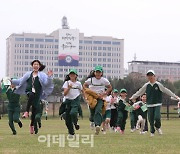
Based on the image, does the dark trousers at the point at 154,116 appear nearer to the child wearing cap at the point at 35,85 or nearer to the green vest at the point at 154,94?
the green vest at the point at 154,94

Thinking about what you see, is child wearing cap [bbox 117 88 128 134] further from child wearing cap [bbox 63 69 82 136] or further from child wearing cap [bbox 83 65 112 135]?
child wearing cap [bbox 63 69 82 136]

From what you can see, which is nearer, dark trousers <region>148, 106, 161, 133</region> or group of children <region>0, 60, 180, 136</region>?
group of children <region>0, 60, 180, 136</region>

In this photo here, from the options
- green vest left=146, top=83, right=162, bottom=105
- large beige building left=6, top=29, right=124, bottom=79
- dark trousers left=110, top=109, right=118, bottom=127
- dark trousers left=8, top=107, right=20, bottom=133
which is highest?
large beige building left=6, top=29, right=124, bottom=79

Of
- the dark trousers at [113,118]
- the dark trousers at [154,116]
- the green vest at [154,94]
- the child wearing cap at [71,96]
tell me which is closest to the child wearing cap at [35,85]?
the child wearing cap at [71,96]

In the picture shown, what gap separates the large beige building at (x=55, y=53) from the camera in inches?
6796

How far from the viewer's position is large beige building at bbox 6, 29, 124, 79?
173 m

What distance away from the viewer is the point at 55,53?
176 metres

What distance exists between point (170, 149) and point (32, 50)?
16766cm

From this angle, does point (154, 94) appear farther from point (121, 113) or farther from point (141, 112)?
point (141, 112)

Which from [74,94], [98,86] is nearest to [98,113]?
[98,86]

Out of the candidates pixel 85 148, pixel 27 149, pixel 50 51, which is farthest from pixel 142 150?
pixel 50 51

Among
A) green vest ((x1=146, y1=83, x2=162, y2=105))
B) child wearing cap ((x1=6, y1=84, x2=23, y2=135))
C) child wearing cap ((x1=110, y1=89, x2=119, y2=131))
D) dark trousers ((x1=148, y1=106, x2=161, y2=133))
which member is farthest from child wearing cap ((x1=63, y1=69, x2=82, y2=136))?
child wearing cap ((x1=110, y1=89, x2=119, y2=131))

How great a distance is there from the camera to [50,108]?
217 feet

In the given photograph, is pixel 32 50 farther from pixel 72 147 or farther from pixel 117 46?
pixel 72 147
